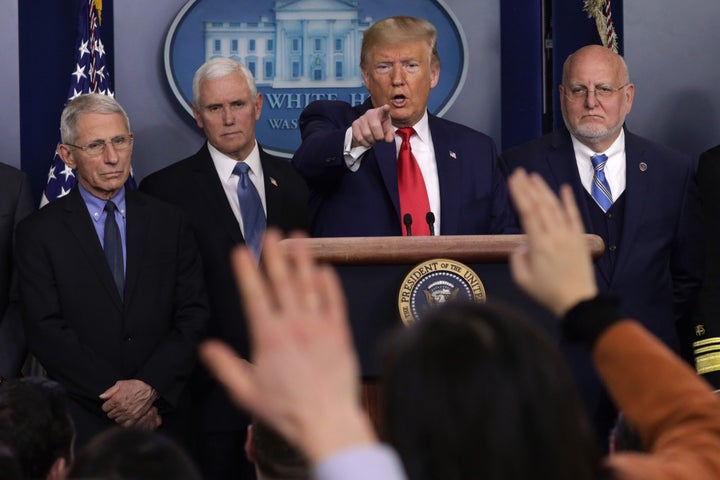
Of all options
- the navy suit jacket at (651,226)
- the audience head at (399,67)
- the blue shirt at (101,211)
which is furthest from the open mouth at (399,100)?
the blue shirt at (101,211)

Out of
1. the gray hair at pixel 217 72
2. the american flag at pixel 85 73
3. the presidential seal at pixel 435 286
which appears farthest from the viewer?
the american flag at pixel 85 73

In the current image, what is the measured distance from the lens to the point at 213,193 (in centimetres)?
461

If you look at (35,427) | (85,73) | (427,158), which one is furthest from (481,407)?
(85,73)

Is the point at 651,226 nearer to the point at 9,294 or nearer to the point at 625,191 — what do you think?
the point at 625,191

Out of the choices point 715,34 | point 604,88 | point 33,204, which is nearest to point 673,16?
point 715,34

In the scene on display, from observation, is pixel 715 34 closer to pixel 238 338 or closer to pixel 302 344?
pixel 238 338

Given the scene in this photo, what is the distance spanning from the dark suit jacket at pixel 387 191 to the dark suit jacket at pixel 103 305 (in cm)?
74

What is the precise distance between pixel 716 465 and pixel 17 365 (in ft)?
11.8

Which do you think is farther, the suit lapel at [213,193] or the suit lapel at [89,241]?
the suit lapel at [213,193]

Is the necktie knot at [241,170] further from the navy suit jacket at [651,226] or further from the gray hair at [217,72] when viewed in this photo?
the navy suit jacket at [651,226]

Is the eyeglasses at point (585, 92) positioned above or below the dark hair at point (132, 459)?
above

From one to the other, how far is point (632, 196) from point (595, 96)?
1.51ft

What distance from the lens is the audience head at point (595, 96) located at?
14.6 ft

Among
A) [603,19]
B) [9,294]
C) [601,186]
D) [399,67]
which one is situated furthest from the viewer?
[603,19]
